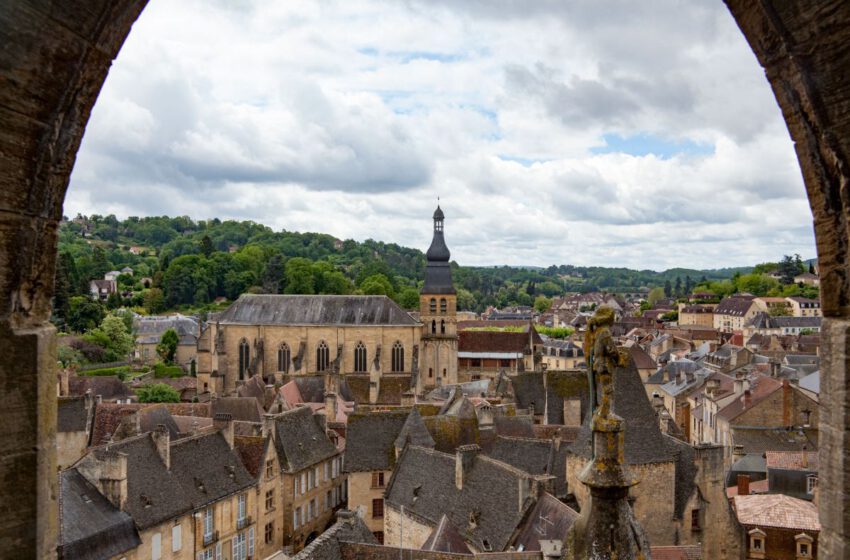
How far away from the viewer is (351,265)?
603ft

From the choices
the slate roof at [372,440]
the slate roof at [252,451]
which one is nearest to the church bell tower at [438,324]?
the slate roof at [372,440]

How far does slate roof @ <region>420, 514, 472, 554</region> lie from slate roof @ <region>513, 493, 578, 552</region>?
1.68 m

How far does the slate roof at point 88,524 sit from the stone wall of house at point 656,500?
47.2ft

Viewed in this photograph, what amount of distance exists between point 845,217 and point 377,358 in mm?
57551

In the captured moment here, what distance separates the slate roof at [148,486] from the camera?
909 inches

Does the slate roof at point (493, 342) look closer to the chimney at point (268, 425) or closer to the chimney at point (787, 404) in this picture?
the chimney at point (787, 404)

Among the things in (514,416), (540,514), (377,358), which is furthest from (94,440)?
(377,358)

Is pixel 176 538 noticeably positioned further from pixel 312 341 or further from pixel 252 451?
pixel 312 341

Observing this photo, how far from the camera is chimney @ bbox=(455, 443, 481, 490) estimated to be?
2512 cm

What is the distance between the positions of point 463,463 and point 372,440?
317 inches

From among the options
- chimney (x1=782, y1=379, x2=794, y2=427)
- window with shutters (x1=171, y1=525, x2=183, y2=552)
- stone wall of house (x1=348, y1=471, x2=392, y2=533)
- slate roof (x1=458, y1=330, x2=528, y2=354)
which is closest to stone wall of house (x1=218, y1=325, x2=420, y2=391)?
slate roof (x1=458, y1=330, x2=528, y2=354)

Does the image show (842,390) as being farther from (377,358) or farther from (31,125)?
(377,358)

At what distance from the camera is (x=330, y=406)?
142 feet

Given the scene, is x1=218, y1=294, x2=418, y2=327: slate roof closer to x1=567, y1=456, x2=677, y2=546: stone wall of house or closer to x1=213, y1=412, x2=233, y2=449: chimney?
x1=213, y1=412, x2=233, y2=449: chimney
